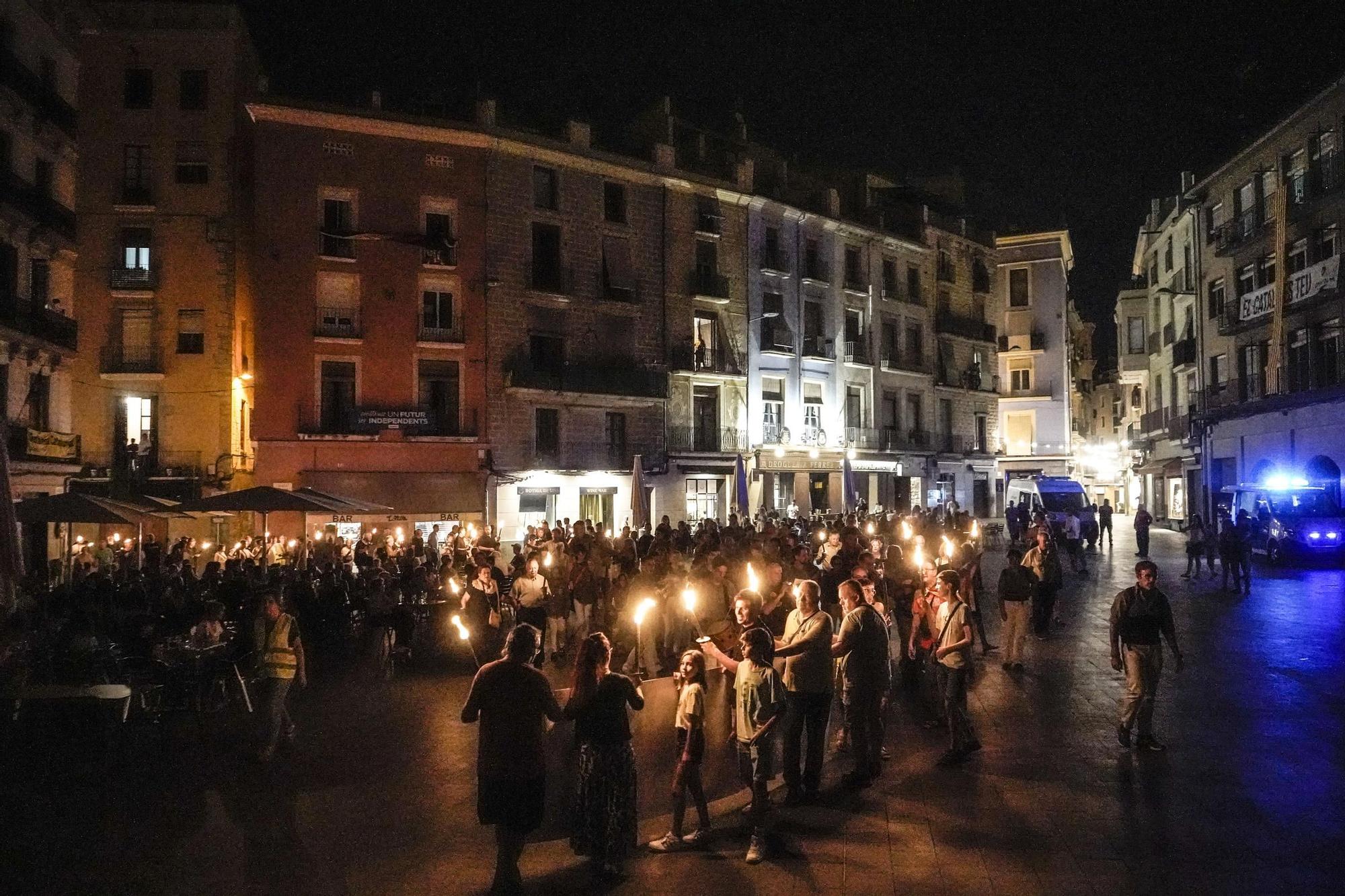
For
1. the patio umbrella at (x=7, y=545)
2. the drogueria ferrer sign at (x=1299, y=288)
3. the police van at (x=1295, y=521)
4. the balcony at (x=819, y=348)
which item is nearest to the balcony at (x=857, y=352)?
the balcony at (x=819, y=348)

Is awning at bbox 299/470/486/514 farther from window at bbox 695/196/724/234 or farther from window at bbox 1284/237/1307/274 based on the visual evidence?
window at bbox 1284/237/1307/274

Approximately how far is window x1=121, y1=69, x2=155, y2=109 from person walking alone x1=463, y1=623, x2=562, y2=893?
1268 inches

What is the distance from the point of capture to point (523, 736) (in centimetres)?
565

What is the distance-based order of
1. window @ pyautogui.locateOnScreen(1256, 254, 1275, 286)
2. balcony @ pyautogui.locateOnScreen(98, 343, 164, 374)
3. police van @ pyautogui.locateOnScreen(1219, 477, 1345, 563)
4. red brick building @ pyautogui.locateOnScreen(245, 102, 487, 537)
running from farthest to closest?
1. window @ pyautogui.locateOnScreen(1256, 254, 1275, 286)
2. balcony @ pyautogui.locateOnScreen(98, 343, 164, 374)
3. red brick building @ pyautogui.locateOnScreen(245, 102, 487, 537)
4. police van @ pyautogui.locateOnScreen(1219, 477, 1345, 563)

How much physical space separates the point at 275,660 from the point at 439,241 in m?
23.5

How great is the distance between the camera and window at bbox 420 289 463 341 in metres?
30.6

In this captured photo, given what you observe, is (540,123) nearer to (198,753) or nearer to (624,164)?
(624,164)

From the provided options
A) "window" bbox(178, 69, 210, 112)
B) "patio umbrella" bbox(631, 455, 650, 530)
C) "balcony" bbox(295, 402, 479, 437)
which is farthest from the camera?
"window" bbox(178, 69, 210, 112)

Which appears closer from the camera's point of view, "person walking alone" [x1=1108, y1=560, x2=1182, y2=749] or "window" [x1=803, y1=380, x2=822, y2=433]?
"person walking alone" [x1=1108, y1=560, x2=1182, y2=749]

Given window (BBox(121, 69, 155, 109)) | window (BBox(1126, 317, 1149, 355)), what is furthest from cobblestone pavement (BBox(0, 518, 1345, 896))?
window (BBox(1126, 317, 1149, 355))

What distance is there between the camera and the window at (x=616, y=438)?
3341 cm

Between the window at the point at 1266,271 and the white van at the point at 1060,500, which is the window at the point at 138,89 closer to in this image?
the white van at the point at 1060,500

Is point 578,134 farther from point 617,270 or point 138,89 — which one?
point 138,89

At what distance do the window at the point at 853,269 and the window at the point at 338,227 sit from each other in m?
21.4
